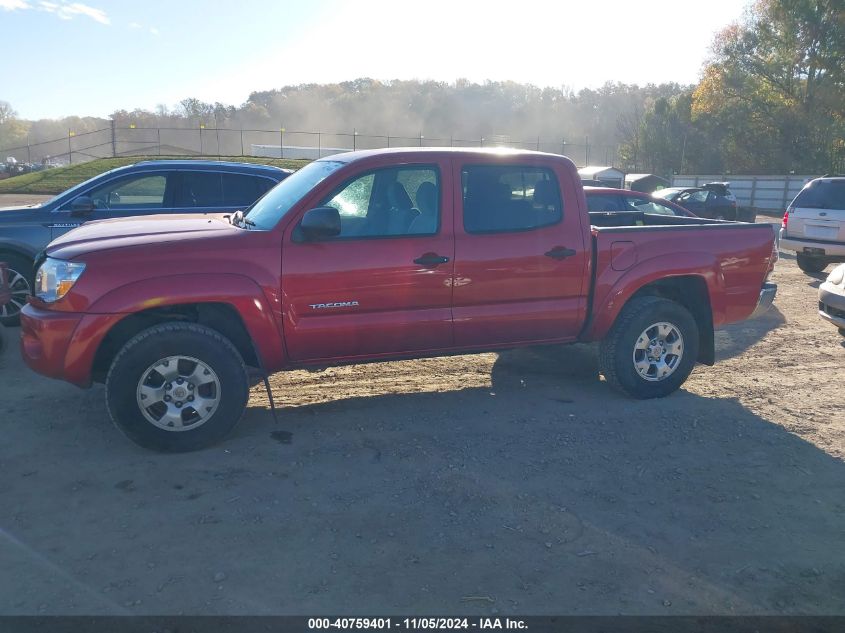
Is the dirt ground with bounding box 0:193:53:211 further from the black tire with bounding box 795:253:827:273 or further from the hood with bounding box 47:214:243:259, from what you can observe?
the black tire with bounding box 795:253:827:273

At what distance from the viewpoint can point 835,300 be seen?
7398mm

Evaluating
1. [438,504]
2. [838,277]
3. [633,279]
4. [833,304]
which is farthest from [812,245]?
[438,504]

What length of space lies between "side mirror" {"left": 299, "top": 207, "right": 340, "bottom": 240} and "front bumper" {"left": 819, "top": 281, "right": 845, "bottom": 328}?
569 centimetres

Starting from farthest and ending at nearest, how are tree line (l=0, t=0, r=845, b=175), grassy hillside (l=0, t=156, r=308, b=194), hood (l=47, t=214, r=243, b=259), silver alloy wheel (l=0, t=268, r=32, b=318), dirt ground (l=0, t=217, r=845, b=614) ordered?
tree line (l=0, t=0, r=845, b=175)
grassy hillside (l=0, t=156, r=308, b=194)
silver alloy wheel (l=0, t=268, r=32, b=318)
hood (l=47, t=214, r=243, b=259)
dirt ground (l=0, t=217, r=845, b=614)

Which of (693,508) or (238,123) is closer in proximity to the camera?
(693,508)

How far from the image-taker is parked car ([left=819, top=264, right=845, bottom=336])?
7.36 meters

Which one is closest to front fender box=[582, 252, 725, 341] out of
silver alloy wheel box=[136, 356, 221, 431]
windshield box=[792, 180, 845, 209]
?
silver alloy wheel box=[136, 356, 221, 431]

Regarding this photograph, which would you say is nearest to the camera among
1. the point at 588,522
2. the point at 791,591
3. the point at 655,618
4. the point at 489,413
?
the point at 655,618

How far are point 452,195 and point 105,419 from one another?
310cm

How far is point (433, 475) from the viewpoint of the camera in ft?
14.2

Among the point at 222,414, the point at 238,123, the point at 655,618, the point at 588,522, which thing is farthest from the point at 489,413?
the point at 238,123

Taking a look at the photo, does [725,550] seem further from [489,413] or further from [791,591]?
[489,413]

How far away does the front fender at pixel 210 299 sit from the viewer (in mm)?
4410

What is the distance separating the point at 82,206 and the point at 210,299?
155 inches
